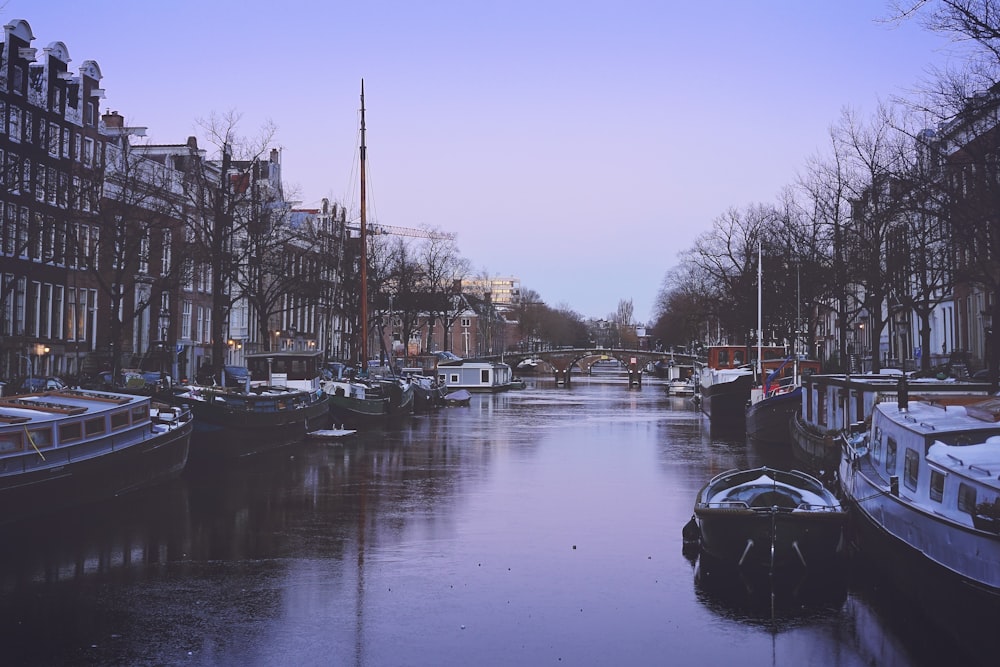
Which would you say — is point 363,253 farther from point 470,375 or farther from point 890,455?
point 470,375

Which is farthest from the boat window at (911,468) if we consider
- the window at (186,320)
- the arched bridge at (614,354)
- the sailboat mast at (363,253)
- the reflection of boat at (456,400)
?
the arched bridge at (614,354)

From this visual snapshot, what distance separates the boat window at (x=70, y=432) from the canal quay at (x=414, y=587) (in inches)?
73.7

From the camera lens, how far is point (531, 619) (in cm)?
1898

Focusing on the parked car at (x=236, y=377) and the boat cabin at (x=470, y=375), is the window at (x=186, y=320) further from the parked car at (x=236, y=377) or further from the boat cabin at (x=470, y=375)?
the boat cabin at (x=470, y=375)

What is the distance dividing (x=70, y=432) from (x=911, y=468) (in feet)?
65.4

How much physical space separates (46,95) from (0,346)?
16.8m

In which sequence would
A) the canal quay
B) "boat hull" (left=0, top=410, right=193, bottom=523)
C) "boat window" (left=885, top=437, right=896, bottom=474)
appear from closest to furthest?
the canal quay → "boat window" (left=885, top=437, right=896, bottom=474) → "boat hull" (left=0, top=410, right=193, bottom=523)

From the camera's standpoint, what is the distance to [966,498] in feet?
57.4

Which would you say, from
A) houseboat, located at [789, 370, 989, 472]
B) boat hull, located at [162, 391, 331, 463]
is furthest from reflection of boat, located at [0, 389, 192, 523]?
houseboat, located at [789, 370, 989, 472]

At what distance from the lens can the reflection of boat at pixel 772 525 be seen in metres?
21.3

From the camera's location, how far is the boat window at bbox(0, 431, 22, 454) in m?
25.8

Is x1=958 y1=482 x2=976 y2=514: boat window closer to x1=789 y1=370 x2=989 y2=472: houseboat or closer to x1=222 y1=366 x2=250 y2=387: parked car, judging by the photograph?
x1=789 y1=370 x2=989 y2=472: houseboat

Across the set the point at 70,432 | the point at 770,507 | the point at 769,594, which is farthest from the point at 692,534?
the point at 70,432

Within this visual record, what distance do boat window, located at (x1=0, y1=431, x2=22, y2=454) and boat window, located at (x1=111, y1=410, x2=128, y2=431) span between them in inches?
178
